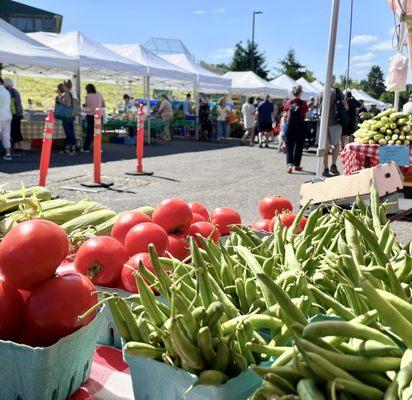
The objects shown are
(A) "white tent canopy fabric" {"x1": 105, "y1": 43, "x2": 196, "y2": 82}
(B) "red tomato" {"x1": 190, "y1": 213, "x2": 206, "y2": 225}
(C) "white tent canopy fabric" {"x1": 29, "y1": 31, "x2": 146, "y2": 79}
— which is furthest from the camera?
(A) "white tent canopy fabric" {"x1": 105, "y1": 43, "x2": 196, "y2": 82}

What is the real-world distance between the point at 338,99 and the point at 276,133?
49.1 ft

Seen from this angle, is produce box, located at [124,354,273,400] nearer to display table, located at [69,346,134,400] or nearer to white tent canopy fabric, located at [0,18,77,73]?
display table, located at [69,346,134,400]

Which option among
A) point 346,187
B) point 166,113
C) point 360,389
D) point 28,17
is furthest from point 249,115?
point 28,17

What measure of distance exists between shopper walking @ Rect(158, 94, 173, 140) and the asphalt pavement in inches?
205

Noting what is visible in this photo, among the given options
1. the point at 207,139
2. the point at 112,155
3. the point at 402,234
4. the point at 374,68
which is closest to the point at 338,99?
the point at 402,234

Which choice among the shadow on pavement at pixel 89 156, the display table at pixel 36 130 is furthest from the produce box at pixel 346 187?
the display table at pixel 36 130

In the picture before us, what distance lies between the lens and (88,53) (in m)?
14.5

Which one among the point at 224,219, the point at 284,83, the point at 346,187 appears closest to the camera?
the point at 224,219

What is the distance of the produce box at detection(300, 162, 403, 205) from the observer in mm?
4168

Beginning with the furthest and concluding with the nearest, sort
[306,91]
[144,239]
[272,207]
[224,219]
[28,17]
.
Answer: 1. [28,17]
2. [306,91]
3. [272,207]
4. [224,219]
5. [144,239]

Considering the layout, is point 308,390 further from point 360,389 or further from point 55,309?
point 55,309

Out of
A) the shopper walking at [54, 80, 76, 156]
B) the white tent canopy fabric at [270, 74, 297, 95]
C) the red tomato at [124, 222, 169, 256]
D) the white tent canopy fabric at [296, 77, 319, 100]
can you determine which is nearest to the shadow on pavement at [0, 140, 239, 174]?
the shopper walking at [54, 80, 76, 156]

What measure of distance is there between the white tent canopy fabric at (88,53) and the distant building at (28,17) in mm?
40979

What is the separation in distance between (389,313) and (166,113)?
68.8 ft
